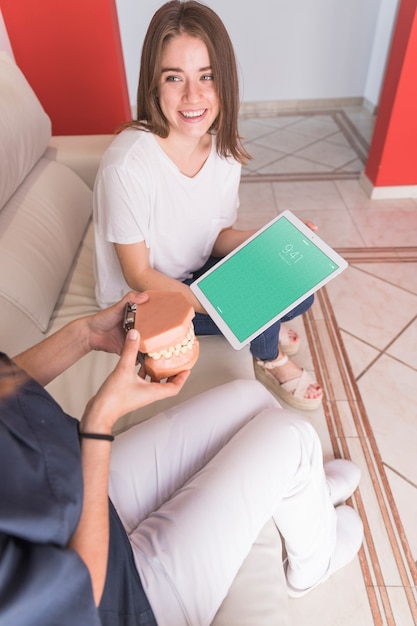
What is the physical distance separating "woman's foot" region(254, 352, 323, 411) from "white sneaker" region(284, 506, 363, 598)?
37 centimetres

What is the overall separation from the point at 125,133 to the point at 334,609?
1.28 metres

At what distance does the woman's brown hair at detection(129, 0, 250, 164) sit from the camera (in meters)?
1.04

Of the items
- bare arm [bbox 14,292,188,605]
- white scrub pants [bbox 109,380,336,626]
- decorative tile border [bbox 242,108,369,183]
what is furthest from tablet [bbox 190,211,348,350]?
decorative tile border [bbox 242,108,369,183]

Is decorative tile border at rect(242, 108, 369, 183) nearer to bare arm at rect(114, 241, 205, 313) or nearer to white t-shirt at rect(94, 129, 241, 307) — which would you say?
white t-shirt at rect(94, 129, 241, 307)

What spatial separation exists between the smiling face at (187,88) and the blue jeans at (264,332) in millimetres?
430

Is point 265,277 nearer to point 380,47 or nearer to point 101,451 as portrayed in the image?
point 101,451

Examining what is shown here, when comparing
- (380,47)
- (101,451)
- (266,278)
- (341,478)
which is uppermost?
(101,451)

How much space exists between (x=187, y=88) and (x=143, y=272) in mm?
467

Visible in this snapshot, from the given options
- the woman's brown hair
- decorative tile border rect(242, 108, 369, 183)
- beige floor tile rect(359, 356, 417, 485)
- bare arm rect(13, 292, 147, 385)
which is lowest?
decorative tile border rect(242, 108, 369, 183)

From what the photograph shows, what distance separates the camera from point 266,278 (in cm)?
104

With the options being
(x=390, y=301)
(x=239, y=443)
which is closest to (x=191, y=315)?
(x=239, y=443)

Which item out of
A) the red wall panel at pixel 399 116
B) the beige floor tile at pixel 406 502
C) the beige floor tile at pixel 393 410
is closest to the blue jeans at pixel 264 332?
the beige floor tile at pixel 393 410

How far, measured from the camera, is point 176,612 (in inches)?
27.0

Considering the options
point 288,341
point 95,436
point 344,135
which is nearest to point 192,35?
point 95,436
